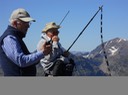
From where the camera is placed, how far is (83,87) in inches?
81.7

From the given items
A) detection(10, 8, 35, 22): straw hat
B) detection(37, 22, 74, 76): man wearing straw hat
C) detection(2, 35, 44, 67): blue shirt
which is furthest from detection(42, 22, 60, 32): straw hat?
detection(2, 35, 44, 67): blue shirt

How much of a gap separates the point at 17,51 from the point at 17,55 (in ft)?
0.28

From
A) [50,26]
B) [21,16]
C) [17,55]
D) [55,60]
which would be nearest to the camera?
[17,55]

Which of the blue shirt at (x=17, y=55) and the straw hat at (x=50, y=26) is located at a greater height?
the straw hat at (x=50, y=26)

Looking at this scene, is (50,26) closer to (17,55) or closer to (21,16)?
(21,16)

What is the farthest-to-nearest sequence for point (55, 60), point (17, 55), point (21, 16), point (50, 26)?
point (50, 26), point (55, 60), point (21, 16), point (17, 55)

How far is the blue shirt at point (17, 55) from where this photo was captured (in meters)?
4.15

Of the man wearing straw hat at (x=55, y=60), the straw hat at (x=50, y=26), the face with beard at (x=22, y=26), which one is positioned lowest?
the man wearing straw hat at (x=55, y=60)

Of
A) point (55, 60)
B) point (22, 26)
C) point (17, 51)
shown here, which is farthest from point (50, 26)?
point (17, 51)

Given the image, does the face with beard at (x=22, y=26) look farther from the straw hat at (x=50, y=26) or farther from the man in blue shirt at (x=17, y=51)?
the straw hat at (x=50, y=26)

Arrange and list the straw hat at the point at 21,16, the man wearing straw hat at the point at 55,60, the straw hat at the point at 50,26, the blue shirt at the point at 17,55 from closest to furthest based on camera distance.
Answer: the blue shirt at the point at 17,55 < the straw hat at the point at 21,16 < the man wearing straw hat at the point at 55,60 < the straw hat at the point at 50,26

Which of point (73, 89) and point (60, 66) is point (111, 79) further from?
point (60, 66)

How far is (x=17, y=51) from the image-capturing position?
4.20 meters

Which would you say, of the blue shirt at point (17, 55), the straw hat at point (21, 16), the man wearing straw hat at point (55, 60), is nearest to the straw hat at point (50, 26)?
the man wearing straw hat at point (55, 60)
